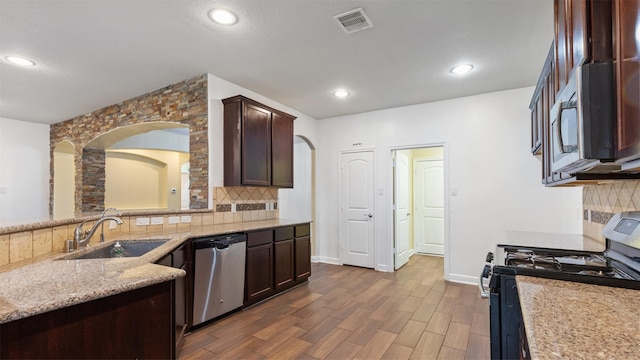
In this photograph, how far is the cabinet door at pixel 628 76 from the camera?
724 mm

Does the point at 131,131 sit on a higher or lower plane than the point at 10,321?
higher

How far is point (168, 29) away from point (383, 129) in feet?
10.9

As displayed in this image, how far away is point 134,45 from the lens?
9.20ft

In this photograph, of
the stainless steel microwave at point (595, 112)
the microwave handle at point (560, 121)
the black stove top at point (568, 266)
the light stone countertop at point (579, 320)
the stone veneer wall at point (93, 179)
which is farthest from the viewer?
the stone veneer wall at point (93, 179)

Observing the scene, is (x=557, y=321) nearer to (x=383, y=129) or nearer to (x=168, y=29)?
(x=168, y=29)

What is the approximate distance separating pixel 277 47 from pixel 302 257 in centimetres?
260

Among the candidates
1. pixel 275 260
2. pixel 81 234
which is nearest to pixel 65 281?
pixel 81 234

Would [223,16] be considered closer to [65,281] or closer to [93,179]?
[65,281]

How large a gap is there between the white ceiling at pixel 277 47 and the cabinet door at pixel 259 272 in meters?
2.01

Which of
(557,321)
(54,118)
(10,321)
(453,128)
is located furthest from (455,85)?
(54,118)

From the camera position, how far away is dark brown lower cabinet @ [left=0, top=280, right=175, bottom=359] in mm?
1038

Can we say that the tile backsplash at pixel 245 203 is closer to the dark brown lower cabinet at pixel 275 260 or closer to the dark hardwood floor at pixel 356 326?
the dark brown lower cabinet at pixel 275 260

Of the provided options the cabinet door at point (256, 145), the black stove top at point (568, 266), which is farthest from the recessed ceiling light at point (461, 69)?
the cabinet door at point (256, 145)

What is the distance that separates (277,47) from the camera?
284cm
